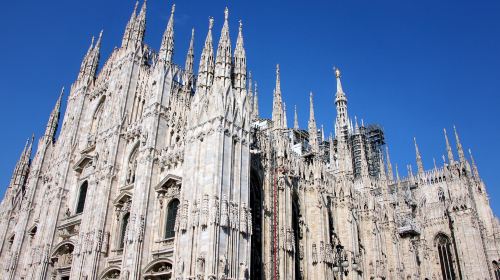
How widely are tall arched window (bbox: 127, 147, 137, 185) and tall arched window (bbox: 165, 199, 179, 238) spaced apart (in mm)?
5153

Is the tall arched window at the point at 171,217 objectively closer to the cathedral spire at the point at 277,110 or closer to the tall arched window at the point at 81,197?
the cathedral spire at the point at 277,110

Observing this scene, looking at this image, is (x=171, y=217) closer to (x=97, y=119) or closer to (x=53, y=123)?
(x=97, y=119)

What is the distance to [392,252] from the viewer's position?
3781cm

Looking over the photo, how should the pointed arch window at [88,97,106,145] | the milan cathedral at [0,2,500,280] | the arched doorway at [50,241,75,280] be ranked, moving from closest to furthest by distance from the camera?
the milan cathedral at [0,2,500,280] → the arched doorway at [50,241,75,280] → the pointed arch window at [88,97,106,145]

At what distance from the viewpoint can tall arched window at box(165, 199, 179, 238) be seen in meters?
24.9

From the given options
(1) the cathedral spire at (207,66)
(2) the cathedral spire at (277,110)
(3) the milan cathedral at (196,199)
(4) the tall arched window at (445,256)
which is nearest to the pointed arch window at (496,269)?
(3) the milan cathedral at (196,199)

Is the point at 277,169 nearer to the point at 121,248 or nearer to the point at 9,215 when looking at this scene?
the point at 121,248

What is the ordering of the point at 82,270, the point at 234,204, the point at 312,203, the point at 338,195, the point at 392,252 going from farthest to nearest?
the point at 392,252, the point at 338,195, the point at 312,203, the point at 82,270, the point at 234,204

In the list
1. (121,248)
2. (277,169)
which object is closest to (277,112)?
(277,169)

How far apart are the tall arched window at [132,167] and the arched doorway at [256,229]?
9133 millimetres

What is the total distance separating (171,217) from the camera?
83.6ft

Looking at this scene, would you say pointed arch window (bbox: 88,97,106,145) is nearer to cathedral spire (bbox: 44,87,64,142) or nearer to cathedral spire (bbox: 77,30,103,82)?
cathedral spire (bbox: 77,30,103,82)

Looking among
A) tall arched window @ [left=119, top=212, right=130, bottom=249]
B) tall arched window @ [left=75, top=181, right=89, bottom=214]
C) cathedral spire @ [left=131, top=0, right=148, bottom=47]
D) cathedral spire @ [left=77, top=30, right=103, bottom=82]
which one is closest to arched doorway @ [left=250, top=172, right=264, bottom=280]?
tall arched window @ [left=119, top=212, right=130, bottom=249]

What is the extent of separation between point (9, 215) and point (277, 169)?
30.3 m
